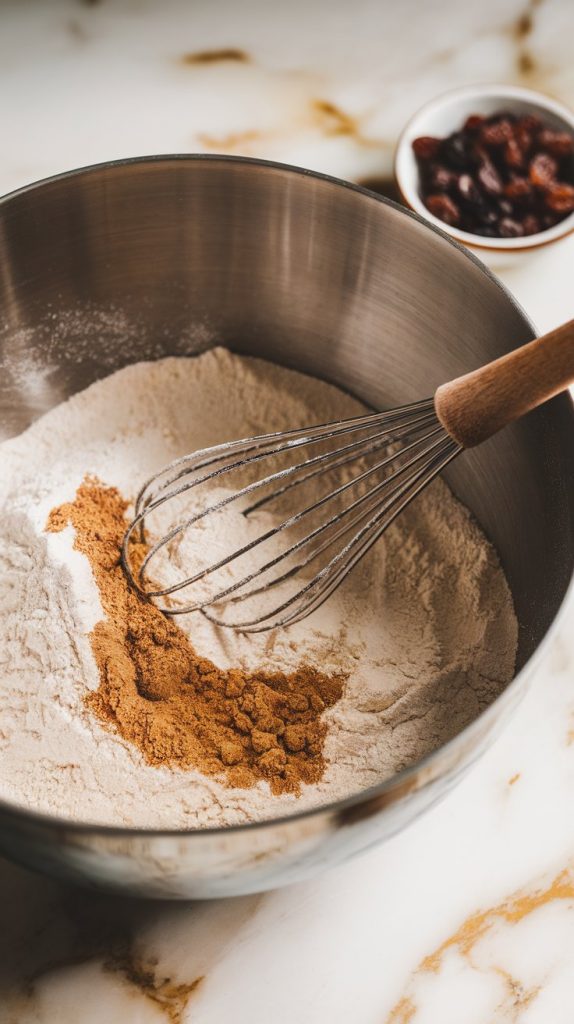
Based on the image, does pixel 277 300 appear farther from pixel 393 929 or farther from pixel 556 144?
pixel 393 929

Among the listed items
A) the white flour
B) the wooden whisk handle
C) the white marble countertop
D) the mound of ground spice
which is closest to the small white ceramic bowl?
the white marble countertop

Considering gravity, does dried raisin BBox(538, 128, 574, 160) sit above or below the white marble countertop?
above

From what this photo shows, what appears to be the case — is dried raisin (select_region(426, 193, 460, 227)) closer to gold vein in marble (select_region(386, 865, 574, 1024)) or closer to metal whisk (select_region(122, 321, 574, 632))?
metal whisk (select_region(122, 321, 574, 632))

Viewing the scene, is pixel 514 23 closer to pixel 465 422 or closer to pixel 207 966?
pixel 465 422

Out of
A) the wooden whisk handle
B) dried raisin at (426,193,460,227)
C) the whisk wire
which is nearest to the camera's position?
the wooden whisk handle

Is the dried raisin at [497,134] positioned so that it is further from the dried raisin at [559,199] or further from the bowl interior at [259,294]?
the bowl interior at [259,294]

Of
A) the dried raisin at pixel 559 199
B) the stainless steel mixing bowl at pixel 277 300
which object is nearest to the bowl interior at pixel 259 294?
the stainless steel mixing bowl at pixel 277 300

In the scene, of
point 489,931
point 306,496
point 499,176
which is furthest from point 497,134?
point 489,931
